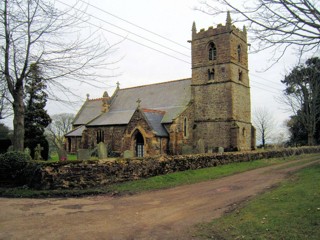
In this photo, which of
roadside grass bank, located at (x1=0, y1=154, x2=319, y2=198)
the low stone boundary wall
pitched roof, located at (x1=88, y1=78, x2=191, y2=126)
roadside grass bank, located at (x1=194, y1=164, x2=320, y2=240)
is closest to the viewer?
roadside grass bank, located at (x1=194, y1=164, x2=320, y2=240)

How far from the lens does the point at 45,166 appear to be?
1298cm

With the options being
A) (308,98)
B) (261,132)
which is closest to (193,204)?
A: (308,98)

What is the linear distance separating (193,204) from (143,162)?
234 inches

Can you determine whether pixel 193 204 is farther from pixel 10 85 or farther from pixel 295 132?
pixel 295 132

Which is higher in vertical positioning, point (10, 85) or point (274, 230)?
point (10, 85)

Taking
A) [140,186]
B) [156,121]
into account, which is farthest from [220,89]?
[140,186]

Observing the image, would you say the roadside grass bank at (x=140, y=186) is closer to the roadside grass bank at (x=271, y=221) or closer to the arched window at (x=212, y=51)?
the roadside grass bank at (x=271, y=221)

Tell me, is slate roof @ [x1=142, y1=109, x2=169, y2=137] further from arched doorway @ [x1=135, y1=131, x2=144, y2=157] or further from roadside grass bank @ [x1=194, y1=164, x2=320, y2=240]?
roadside grass bank @ [x1=194, y1=164, x2=320, y2=240]

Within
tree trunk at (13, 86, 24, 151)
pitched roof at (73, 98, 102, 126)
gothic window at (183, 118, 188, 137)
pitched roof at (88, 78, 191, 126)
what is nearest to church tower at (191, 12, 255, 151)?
gothic window at (183, 118, 188, 137)

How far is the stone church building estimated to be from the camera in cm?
2942

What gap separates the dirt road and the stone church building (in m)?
16.3

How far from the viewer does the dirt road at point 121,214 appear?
701 centimetres

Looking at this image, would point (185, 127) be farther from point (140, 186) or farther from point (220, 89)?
point (140, 186)

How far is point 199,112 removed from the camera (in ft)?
108
